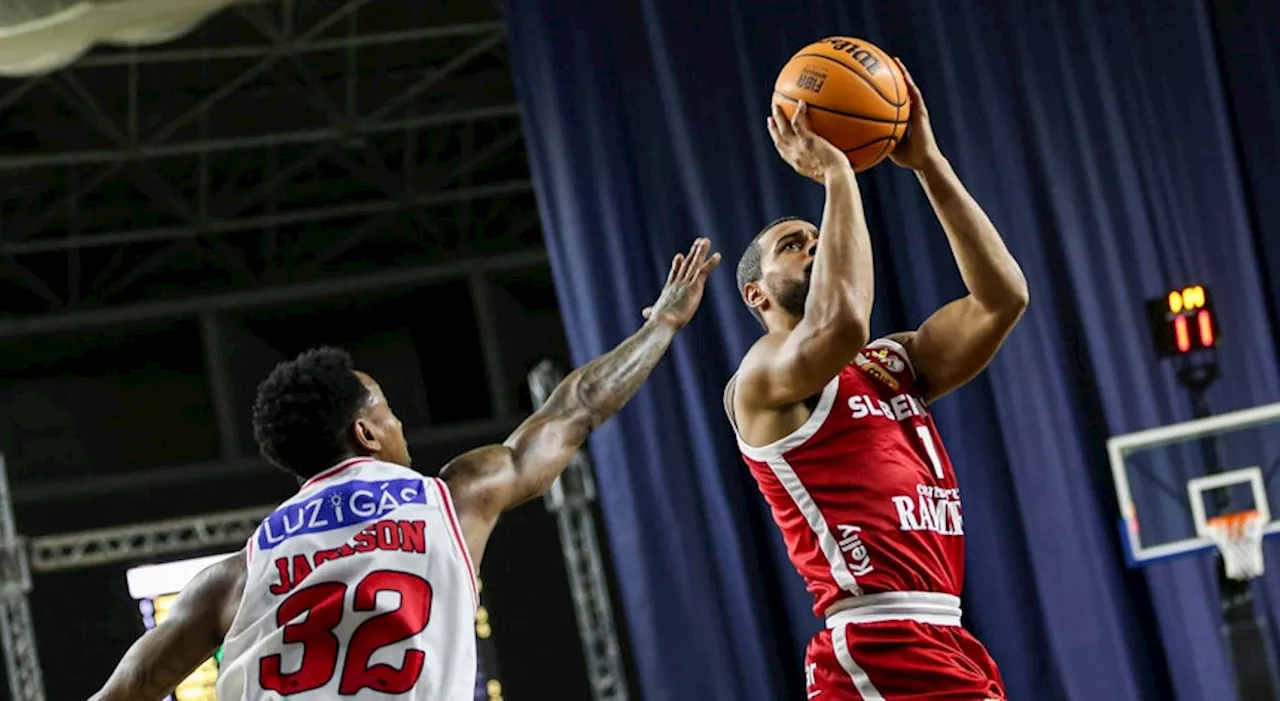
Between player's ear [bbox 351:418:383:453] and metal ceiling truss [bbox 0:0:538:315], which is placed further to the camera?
metal ceiling truss [bbox 0:0:538:315]

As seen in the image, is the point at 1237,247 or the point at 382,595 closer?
the point at 382,595

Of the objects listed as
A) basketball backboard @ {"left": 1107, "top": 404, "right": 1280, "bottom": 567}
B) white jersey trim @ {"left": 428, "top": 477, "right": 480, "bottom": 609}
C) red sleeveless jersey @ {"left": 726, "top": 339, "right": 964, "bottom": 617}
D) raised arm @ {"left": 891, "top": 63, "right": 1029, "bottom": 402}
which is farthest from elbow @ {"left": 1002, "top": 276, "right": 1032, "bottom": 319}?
basketball backboard @ {"left": 1107, "top": 404, "right": 1280, "bottom": 567}

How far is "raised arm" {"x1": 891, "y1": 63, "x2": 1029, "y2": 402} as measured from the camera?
13.2 ft

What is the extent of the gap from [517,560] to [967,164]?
25.4 feet

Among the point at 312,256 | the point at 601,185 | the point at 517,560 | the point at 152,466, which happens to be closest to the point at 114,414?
the point at 152,466

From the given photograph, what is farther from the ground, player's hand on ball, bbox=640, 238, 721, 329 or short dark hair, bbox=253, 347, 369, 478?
player's hand on ball, bbox=640, 238, 721, 329

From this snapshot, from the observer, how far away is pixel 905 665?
3736 mm

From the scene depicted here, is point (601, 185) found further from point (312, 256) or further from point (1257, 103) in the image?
point (312, 256)

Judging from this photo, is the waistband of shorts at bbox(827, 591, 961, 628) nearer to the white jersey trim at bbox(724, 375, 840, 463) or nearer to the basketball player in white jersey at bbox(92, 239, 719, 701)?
the white jersey trim at bbox(724, 375, 840, 463)

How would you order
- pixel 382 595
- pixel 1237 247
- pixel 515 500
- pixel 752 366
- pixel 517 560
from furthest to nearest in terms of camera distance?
pixel 517 560 → pixel 1237 247 → pixel 752 366 → pixel 515 500 → pixel 382 595

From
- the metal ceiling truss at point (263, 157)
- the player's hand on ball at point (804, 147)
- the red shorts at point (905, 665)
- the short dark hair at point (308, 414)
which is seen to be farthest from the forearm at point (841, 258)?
the metal ceiling truss at point (263, 157)

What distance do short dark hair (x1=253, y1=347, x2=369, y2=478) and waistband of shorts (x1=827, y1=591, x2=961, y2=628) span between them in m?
1.25

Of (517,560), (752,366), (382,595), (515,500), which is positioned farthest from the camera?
(517,560)

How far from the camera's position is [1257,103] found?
7.98 meters
